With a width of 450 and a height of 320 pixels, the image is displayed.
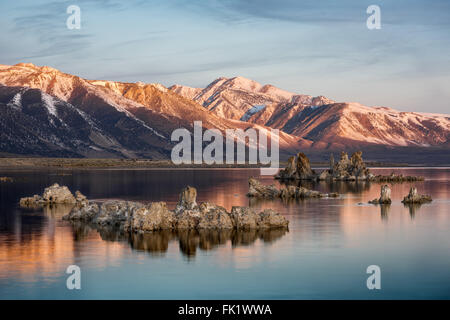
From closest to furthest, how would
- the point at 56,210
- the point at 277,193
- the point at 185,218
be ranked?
the point at 185,218, the point at 56,210, the point at 277,193

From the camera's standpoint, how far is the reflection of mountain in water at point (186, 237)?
35688mm

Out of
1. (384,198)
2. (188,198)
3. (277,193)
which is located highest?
(188,198)

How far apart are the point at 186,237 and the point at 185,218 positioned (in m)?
3.23

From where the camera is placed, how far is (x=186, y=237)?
38.9 m

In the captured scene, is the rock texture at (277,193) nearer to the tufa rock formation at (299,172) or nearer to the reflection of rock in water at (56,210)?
the reflection of rock in water at (56,210)

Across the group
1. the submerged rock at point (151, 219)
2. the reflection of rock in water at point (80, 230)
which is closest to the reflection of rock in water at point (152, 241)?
the submerged rock at point (151, 219)

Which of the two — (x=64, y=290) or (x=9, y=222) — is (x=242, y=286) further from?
(x=9, y=222)

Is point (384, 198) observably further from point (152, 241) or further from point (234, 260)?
point (234, 260)

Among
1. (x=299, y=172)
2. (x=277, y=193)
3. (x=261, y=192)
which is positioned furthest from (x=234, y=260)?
(x=299, y=172)
